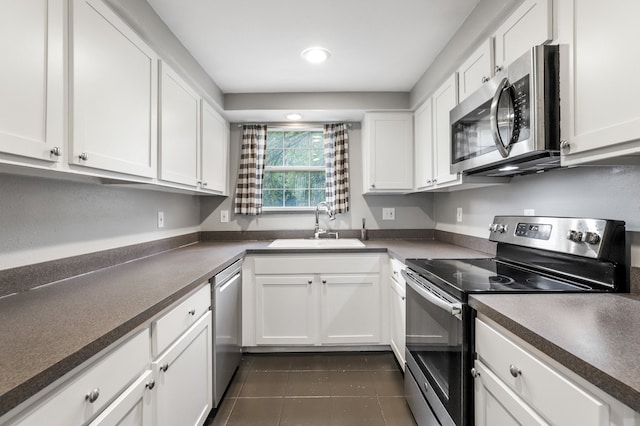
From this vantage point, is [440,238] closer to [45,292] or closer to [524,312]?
[524,312]

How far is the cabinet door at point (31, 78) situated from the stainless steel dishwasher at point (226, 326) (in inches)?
40.4

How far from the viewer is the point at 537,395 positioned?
2.57 ft

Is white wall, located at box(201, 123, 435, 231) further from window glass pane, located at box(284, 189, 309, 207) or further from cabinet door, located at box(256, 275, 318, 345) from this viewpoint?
cabinet door, located at box(256, 275, 318, 345)

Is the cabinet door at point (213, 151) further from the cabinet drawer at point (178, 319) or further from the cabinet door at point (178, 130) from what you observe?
the cabinet drawer at point (178, 319)

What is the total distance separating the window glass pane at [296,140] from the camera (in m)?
3.09

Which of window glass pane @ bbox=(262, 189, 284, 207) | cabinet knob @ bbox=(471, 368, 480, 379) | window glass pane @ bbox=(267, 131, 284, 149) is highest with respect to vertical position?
window glass pane @ bbox=(267, 131, 284, 149)

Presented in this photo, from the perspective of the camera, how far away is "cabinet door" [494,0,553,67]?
43.8 inches

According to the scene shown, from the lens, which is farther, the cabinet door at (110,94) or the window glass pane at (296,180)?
the window glass pane at (296,180)

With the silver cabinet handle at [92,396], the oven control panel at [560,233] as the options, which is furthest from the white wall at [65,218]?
the oven control panel at [560,233]

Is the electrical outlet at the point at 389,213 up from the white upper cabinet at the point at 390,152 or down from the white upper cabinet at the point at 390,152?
down

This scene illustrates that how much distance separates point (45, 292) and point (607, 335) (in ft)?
5.84

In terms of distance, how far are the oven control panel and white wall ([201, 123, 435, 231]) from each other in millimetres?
1261

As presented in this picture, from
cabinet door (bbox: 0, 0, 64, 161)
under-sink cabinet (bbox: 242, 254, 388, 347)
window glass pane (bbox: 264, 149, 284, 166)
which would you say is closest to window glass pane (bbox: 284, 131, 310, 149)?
window glass pane (bbox: 264, 149, 284, 166)

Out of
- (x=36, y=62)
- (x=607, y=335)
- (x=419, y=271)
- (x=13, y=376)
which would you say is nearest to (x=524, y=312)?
(x=607, y=335)
